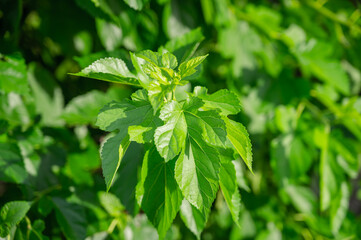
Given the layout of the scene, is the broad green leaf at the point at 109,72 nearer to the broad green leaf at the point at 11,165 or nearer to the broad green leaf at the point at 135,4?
the broad green leaf at the point at 135,4

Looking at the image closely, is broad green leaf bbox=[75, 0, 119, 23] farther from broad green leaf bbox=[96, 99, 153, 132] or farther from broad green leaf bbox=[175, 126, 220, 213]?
broad green leaf bbox=[175, 126, 220, 213]

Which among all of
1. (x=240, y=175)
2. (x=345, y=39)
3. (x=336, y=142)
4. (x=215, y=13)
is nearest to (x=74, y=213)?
(x=240, y=175)

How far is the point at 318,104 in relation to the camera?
4.98ft

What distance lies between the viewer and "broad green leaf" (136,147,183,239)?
584mm

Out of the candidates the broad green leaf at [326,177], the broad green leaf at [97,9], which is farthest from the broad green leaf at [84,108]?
the broad green leaf at [326,177]

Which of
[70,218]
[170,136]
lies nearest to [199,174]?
[170,136]

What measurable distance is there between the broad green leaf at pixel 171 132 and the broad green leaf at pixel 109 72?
12cm

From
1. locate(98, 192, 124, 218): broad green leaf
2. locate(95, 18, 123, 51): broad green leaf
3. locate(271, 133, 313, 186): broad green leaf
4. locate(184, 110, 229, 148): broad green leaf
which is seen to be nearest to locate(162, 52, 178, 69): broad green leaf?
locate(184, 110, 229, 148): broad green leaf

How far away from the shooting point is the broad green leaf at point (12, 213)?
27.7 inches

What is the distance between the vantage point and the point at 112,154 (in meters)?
0.54

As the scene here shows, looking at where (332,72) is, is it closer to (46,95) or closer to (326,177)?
(326,177)

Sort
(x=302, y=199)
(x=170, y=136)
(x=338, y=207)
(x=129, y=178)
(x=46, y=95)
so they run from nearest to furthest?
(x=170, y=136) → (x=129, y=178) → (x=46, y=95) → (x=338, y=207) → (x=302, y=199)

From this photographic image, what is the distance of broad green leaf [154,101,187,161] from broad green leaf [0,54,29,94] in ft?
1.71

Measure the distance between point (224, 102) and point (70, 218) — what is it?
1.85 feet
